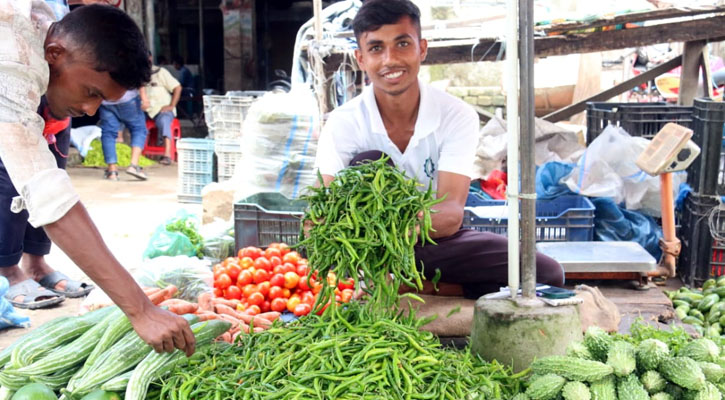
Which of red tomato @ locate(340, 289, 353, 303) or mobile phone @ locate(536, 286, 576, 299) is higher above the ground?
mobile phone @ locate(536, 286, 576, 299)

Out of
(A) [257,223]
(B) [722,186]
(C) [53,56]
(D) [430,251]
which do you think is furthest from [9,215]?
(B) [722,186]

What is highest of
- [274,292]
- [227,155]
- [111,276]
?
[227,155]

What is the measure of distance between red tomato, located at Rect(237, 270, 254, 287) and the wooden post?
14.9ft

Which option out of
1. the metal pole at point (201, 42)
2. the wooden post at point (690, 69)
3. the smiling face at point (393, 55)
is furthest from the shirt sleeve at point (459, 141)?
the metal pole at point (201, 42)

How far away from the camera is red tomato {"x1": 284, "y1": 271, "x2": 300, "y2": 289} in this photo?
4305mm

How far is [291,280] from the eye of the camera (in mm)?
4312

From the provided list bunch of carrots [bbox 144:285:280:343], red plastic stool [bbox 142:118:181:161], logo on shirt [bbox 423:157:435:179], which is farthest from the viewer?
red plastic stool [bbox 142:118:181:161]

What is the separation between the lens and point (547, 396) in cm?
229

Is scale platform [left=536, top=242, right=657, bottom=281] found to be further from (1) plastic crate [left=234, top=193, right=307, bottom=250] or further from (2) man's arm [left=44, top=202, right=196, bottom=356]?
(2) man's arm [left=44, top=202, right=196, bottom=356]

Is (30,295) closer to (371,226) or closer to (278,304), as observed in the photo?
(278,304)

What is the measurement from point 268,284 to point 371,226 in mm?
2115

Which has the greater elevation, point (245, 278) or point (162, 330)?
point (162, 330)

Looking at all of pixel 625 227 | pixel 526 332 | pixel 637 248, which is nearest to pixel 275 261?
pixel 526 332

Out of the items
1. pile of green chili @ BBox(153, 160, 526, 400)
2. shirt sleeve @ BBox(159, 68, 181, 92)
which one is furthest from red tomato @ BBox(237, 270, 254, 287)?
shirt sleeve @ BBox(159, 68, 181, 92)
